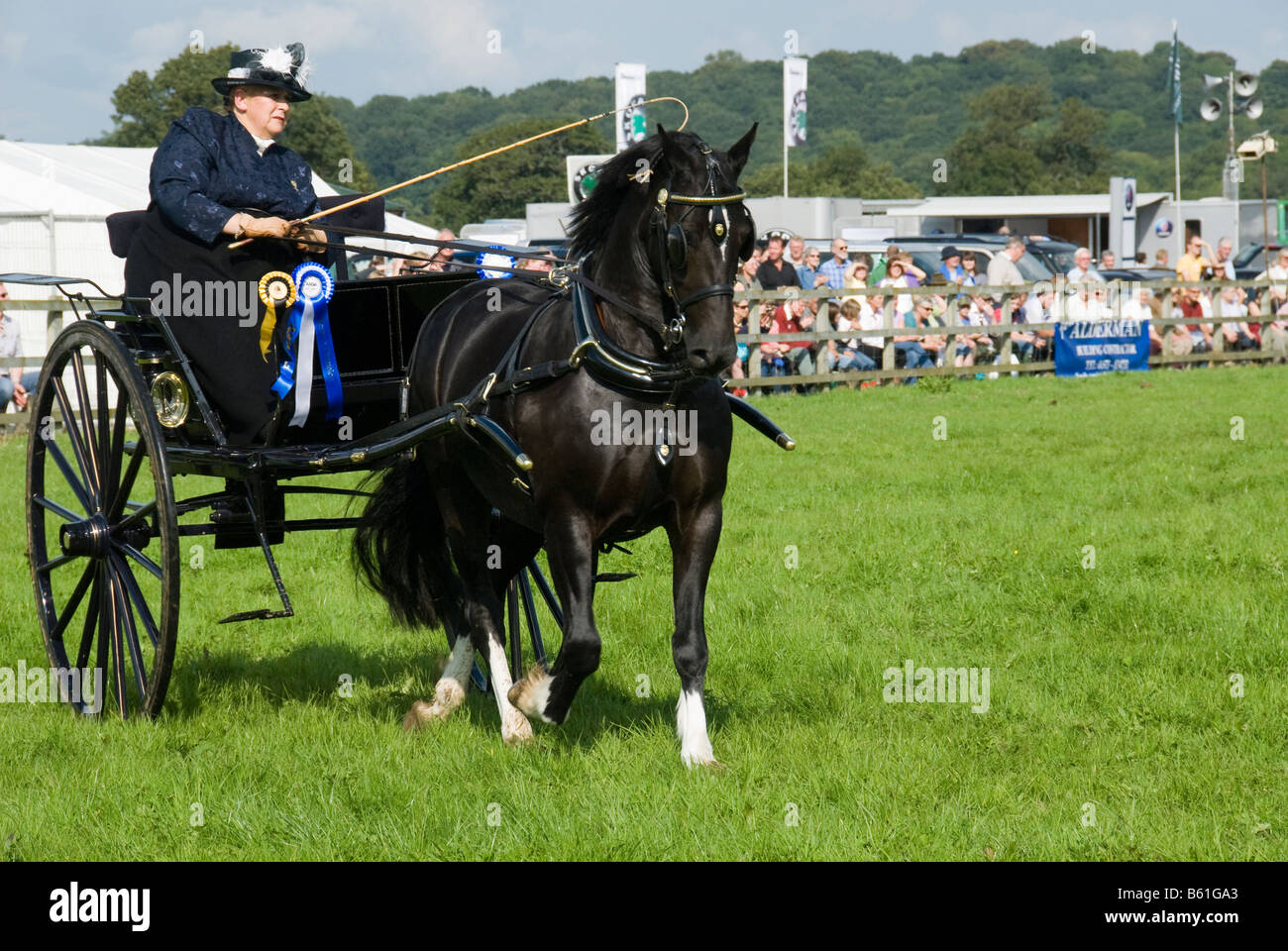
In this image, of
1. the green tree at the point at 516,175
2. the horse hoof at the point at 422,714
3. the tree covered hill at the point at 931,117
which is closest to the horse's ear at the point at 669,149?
the horse hoof at the point at 422,714

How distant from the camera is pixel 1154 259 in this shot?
167 feet

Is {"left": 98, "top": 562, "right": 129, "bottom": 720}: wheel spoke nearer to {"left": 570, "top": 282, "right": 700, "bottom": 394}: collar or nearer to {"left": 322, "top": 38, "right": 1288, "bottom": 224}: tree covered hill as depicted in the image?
{"left": 570, "top": 282, "right": 700, "bottom": 394}: collar

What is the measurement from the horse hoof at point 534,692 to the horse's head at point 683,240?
134 centimetres

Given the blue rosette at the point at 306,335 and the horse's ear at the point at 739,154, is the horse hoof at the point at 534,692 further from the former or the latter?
the horse's ear at the point at 739,154

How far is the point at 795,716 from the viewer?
19.6 feet

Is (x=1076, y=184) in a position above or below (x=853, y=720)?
above

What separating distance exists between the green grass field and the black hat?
2.55 metres

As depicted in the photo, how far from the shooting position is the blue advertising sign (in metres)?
22.0

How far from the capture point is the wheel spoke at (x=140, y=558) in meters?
5.97

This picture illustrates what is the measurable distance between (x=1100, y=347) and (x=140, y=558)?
1874 cm

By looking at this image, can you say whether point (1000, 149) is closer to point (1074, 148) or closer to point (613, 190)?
point (1074, 148)
